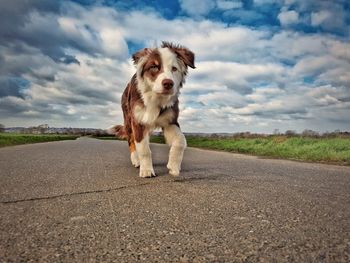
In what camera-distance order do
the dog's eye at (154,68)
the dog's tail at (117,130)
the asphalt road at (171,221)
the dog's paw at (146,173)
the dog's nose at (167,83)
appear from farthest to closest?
the dog's tail at (117,130)
the dog's eye at (154,68)
the dog's paw at (146,173)
the dog's nose at (167,83)
the asphalt road at (171,221)

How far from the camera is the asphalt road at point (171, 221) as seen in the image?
1897mm

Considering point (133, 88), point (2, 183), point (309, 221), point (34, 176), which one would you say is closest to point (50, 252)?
point (309, 221)

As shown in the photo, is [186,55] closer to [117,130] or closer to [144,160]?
[144,160]

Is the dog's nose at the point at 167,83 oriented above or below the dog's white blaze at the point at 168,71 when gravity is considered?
below

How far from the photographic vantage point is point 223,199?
3395mm

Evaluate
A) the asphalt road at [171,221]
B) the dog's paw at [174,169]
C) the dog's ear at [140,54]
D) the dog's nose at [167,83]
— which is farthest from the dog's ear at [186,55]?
the asphalt road at [171,221]

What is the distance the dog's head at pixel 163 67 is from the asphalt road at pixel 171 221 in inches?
56.1

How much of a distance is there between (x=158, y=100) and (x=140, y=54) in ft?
2.92

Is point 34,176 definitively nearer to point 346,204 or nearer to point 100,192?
point 100,192

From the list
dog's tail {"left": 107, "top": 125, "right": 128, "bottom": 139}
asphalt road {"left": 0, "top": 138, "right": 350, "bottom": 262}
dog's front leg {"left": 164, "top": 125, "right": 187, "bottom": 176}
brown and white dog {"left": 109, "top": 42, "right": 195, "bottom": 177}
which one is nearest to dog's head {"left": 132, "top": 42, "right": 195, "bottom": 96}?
brown and white dog {"left": 109, "top": 42, "right": 195, "bottom": 177}

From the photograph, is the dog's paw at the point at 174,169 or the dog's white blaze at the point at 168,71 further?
the dog's paw at the point at 174,169

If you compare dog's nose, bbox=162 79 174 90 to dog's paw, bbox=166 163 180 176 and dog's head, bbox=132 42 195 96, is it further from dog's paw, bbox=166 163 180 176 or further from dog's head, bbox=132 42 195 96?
dog's paw, bbox=166 163 180 176

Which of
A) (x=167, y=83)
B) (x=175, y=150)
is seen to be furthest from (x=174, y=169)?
(x=167, y=83)

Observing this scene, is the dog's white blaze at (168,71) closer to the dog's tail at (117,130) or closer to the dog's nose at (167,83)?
the dog's nose at (167,83)
